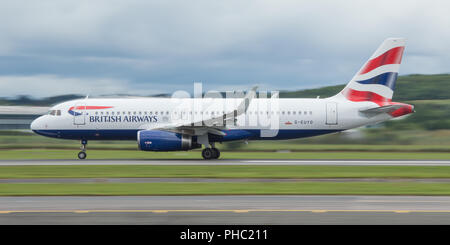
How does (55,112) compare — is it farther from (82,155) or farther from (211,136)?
(211,136)

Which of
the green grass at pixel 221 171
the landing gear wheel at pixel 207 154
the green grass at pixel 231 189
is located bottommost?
the green grass at pixel 231 189

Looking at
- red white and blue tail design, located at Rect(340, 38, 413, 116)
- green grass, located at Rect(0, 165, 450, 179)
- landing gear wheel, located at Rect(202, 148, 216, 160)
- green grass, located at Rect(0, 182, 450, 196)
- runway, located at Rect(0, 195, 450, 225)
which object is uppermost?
red white and blue tail design, located at Rect(340, 38, 413, 116)

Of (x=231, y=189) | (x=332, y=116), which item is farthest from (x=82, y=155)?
(x=231, y=189)

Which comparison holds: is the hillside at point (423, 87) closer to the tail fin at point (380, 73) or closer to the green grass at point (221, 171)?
the tail fin at point (380, 73)

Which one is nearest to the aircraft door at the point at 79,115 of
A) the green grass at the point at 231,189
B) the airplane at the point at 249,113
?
the airplane at the point at 249,113

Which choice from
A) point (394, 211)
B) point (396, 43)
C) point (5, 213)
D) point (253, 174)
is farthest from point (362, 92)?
point (5, 213)

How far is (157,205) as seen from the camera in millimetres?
13633

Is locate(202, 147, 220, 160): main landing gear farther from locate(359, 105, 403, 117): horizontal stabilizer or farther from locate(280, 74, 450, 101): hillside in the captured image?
locate(280, 74, 450, 101): hillside

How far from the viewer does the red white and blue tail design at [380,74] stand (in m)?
33.7

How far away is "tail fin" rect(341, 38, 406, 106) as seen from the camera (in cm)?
3366

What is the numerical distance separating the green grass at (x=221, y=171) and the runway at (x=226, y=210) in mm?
7145

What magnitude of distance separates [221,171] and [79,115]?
12762mm

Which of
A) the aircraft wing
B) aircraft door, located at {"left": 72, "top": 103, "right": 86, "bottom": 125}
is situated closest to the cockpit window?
aircraft door, located at {"left": 72, "top": 103, "right": 86, "bottom": 125}

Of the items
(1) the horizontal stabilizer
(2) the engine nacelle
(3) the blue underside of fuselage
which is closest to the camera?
(2) the engine nacelle
